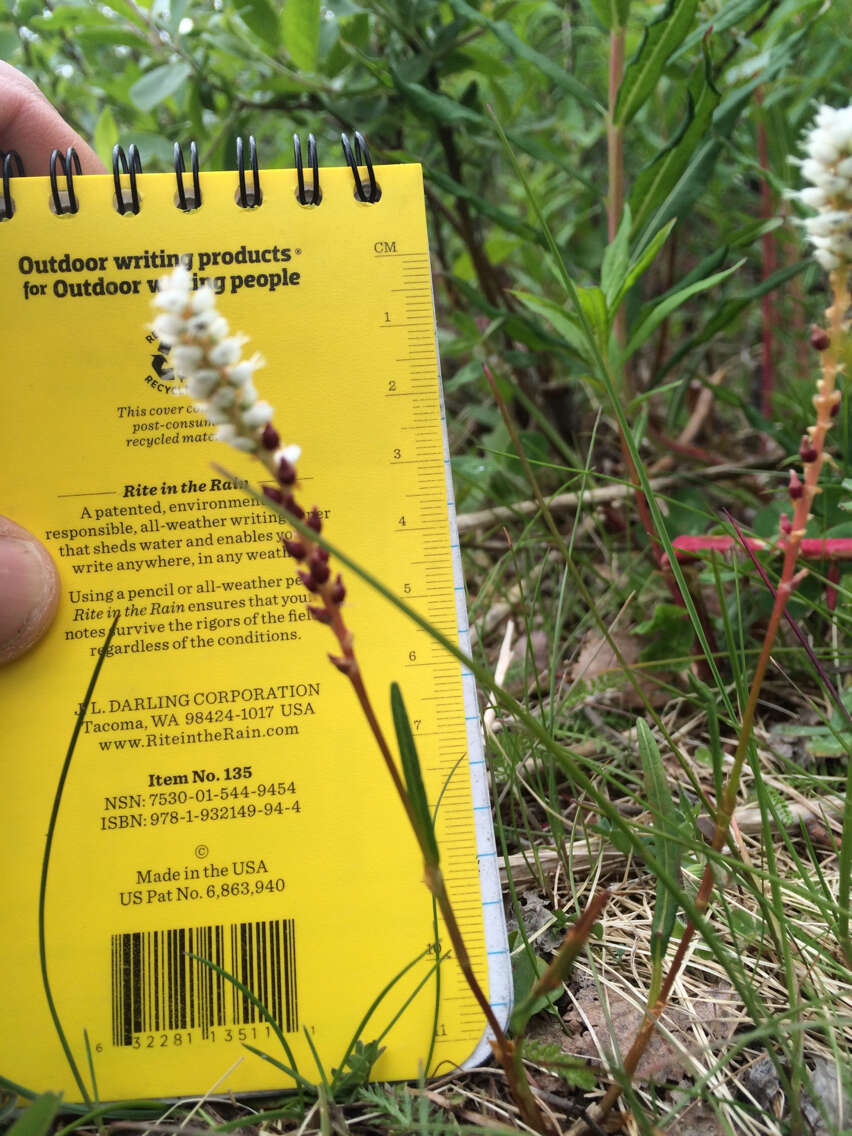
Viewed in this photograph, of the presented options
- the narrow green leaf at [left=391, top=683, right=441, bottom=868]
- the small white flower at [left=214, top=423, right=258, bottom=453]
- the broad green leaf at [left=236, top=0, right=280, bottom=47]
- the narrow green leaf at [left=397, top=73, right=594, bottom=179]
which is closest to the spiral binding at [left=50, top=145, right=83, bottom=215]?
the broad green leaf at [left=236, top=0, right=280, bottom=47]

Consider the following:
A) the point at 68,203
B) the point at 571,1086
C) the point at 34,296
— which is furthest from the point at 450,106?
the point at 571,1086

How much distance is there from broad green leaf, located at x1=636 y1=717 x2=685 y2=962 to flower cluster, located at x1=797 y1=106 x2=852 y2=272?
0.50 meters

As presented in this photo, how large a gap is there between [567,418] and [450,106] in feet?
2.58

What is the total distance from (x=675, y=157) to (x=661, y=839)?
1155mm

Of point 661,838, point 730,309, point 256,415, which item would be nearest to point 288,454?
point 256,415

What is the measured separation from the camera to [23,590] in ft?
3.51

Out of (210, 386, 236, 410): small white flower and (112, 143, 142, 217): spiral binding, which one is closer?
(210, 386, 236, 410): small white flower

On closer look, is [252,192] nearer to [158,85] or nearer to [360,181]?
[360,181]

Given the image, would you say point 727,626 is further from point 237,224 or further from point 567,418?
point 567,418

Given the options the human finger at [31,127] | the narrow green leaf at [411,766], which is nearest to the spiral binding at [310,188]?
the human finger at [31,127]

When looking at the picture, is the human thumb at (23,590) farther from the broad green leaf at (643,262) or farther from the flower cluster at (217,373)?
the broad green leaf at (643,262)

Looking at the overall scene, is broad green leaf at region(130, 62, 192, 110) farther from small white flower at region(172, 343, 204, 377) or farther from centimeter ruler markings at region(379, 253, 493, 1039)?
small white flower at region(172, 343, 204, 377)

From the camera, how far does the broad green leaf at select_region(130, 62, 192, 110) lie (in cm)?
151

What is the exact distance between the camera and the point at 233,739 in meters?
1.10
